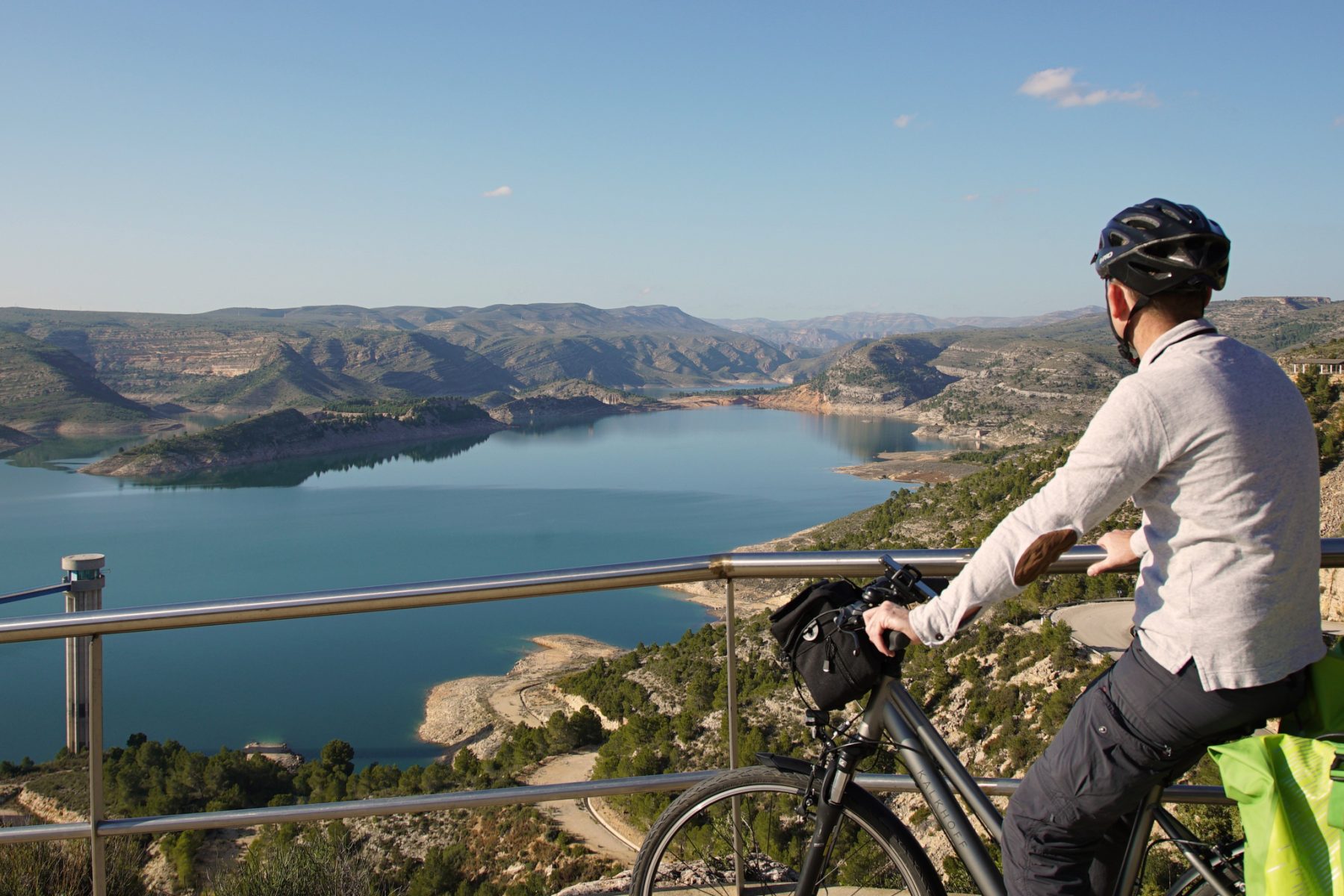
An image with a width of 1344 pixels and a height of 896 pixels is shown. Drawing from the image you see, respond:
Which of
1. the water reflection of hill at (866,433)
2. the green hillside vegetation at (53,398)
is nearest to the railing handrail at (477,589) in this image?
the water reflection of hill at (866,433)

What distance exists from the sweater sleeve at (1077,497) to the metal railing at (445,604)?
54cm

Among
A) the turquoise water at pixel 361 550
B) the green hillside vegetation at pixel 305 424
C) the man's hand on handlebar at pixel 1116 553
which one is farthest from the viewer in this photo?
the green hillside vegetation at pixel 305 424

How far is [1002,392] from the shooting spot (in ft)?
293

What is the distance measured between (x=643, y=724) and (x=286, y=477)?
194ft

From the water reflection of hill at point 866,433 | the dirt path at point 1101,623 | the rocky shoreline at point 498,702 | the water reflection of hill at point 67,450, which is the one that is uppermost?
the dirt path at point 1101,623

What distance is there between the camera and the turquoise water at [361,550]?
2583 cm

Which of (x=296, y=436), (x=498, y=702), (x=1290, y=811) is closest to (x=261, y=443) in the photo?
(x=296, y=436)

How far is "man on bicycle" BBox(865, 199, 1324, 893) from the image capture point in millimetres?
1278

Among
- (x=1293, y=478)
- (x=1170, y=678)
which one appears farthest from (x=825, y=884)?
(x=1293, y=478)

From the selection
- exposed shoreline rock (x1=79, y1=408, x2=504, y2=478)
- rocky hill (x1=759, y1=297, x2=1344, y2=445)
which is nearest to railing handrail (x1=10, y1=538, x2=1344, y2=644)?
rocky hill (x1=759, y1=297, x2=1344, y2=445)

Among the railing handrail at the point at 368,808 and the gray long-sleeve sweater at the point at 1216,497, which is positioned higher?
the gray long-sleeve sweater at the point at 1216,497

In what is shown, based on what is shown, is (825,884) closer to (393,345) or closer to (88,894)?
(88,894)

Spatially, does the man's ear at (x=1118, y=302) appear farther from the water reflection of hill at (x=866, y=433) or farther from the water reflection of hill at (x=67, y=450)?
the water reflection of hill at (x=67, y=450)

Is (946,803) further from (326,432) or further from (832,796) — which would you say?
(326,432)
